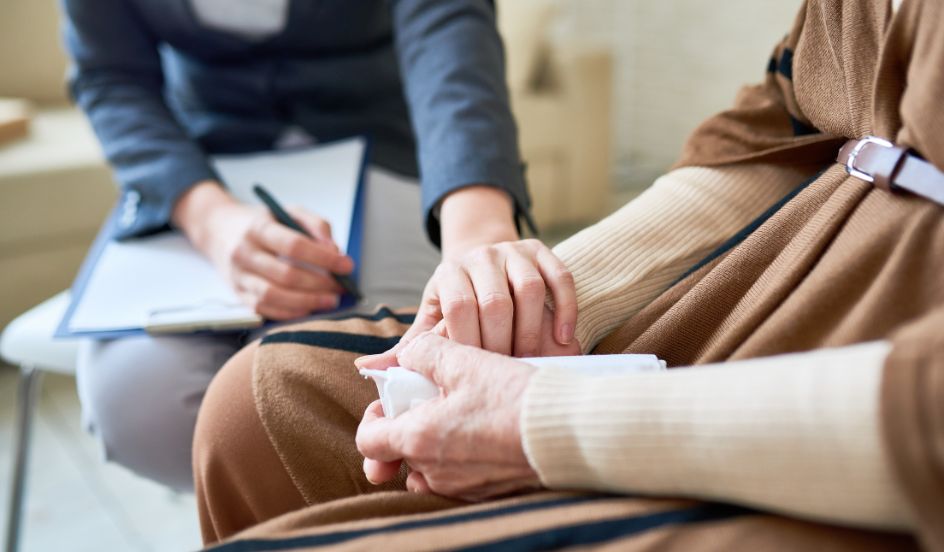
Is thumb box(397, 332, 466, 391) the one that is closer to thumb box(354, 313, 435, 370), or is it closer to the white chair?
thumb box(354, 313, 435, 370)

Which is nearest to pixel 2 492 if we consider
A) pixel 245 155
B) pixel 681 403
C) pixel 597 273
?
pixel 245 155

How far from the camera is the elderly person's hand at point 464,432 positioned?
0.47 meters

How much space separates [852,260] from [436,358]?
0.84 ft

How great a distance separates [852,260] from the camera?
0.48 metres

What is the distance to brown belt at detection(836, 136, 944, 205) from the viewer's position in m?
0.48

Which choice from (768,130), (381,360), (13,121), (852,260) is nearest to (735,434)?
(852,260)

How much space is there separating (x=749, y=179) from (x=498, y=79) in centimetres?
33

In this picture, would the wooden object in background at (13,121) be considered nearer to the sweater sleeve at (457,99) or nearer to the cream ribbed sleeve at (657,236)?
the sweater sleeve at (457,99)

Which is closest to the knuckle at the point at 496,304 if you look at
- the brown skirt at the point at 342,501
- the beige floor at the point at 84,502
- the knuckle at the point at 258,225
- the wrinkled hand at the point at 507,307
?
the wrinkled hand at the point at 507,307

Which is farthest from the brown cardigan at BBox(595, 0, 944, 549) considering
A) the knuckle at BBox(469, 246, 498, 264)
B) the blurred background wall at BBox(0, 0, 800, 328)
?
the blurred background wall at BBox(0, 0, 800, 328)

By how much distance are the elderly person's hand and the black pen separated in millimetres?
326

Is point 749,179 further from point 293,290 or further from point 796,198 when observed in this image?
point 293,290

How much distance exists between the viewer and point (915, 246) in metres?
0.47

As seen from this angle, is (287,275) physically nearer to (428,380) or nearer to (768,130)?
(428,380)
